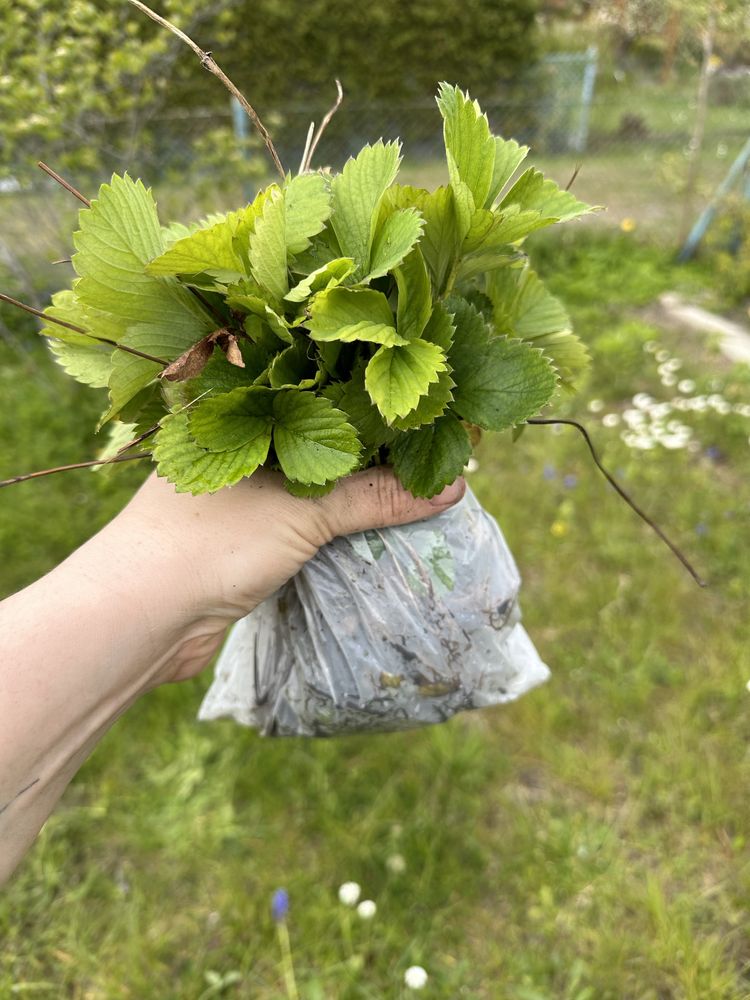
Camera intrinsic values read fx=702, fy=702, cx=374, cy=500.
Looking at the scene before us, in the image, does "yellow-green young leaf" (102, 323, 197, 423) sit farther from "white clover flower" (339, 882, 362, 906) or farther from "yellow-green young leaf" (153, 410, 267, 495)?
"white clover flower" (339, 882, 362, 906)

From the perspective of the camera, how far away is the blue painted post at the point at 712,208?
4995mm

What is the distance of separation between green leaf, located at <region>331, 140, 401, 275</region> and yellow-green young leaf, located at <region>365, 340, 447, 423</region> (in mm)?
115

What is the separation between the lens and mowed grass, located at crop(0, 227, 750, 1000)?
1.58 m

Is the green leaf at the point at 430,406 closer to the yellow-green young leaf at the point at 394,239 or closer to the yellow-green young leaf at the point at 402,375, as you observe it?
the yellow-green young leaf at the point at 402,375

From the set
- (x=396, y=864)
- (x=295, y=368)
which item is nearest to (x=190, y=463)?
(x=295, y=368)

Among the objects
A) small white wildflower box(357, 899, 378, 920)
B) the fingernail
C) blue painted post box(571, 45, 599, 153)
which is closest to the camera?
the fingernail

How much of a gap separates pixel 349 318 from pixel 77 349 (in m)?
0.40

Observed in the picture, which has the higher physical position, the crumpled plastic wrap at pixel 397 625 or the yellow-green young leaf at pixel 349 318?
the yellow-green young leaf at pixel 349 318

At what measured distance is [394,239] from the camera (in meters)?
0.78

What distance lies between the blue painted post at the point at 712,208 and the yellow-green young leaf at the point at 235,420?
5.39 metres

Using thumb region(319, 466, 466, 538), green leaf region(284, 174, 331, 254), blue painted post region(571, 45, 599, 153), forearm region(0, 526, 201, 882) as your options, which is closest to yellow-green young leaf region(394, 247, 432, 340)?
green leaf region(284, 174, 331, 254)

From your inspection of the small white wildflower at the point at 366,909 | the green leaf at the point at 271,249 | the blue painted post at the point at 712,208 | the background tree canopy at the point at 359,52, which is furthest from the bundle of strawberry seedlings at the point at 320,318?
the background tree canopy at the point at 359,52

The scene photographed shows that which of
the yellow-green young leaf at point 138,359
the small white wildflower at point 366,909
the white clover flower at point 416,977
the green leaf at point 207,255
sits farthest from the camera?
the small white wildflower at point 366,909

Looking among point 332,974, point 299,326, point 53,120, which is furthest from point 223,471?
point 53,120
